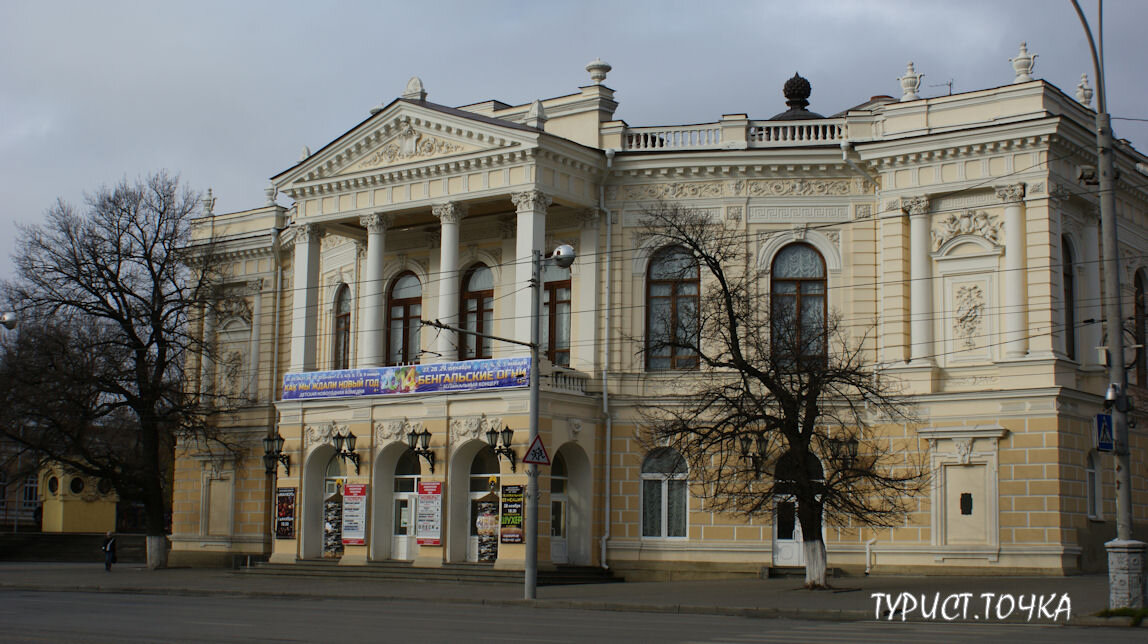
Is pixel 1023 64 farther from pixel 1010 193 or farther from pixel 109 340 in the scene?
pixel 109 340

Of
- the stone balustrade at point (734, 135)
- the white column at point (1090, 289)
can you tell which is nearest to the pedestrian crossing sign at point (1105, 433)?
the white column at point (1090, 289)

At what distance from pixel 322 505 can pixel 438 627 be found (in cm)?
2122

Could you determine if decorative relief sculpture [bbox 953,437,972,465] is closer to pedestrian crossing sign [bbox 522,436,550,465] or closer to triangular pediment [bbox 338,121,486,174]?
pedestrian crossing sign [bbox 522,436,550,465]

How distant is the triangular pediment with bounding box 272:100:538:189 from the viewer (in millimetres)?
36938

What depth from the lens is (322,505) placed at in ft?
132

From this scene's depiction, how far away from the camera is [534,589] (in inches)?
1082

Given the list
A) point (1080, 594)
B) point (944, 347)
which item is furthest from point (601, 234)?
point (1080, 594)

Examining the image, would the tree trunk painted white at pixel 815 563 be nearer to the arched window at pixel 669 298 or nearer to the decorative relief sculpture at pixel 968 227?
the arched window at pixel 669 298

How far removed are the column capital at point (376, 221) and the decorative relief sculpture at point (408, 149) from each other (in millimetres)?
1490

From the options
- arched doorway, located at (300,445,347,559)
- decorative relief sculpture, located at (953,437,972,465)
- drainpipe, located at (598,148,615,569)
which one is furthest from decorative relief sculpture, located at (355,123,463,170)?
decorative relief sculpture, located at (953,437,972,465)

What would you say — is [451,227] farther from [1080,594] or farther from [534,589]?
[1080,594]

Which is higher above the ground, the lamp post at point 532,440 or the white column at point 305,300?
the white column at point 305,300

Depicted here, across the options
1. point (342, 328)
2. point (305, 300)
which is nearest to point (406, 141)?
point (305, 300)

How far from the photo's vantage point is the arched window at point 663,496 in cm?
3666
